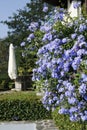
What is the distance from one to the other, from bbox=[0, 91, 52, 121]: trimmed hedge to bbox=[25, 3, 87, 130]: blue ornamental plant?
388cm

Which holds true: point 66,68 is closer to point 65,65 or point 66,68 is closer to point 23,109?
point 65,65

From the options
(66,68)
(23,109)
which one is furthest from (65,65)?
(23,109)

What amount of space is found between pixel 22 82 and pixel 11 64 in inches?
53.1

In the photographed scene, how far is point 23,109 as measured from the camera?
40.2ft

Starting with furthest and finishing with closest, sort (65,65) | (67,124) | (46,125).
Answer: (46,125) → (67,124) → (65,65)

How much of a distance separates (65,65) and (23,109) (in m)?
5.89

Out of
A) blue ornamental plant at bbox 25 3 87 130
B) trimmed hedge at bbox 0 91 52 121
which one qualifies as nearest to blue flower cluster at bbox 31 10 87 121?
blue ornamental plant at bbox 25 3 87 130

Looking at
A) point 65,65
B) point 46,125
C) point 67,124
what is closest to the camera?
point 65,65

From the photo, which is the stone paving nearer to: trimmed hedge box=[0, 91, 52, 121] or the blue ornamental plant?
trimmed hedge box=[0, 91, 52, 121]

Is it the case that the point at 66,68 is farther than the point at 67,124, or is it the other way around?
the point at 67,124

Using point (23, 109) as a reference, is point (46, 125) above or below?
below

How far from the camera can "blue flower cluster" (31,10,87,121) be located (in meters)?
6.28

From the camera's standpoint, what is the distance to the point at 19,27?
4038cm

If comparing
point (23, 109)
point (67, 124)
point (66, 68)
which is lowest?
point (67, 124)
